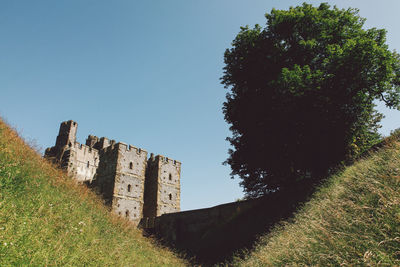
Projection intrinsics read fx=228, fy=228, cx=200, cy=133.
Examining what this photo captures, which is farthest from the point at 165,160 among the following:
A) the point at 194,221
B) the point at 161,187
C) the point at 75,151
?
the point at 194,221

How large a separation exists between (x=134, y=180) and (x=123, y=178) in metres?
1.92

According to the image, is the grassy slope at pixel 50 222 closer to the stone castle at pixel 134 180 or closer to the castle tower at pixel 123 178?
the stone castle at pixel 134 180

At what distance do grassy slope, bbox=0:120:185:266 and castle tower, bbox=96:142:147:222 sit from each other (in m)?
22.9

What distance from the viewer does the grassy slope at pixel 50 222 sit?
4367 millimetres

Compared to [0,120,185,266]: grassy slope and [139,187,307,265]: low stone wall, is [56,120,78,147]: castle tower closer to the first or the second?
[139,187,307,265]: low stone wall

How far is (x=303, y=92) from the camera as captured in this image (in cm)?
1251

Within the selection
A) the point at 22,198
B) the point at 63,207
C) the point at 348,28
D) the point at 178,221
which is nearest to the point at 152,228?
the point at 178,221

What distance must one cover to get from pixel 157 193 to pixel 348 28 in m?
30.8

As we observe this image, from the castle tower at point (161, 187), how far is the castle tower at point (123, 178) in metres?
1.93

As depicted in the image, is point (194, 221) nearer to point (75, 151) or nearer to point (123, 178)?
point (123, 178)

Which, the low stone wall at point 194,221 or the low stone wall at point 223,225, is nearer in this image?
the low stone wall at point 223,225

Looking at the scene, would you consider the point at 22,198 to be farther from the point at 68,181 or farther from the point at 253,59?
the point at 253,59

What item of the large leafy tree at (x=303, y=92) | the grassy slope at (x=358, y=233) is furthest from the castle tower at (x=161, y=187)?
the grassy slope at (x=358, y=233)

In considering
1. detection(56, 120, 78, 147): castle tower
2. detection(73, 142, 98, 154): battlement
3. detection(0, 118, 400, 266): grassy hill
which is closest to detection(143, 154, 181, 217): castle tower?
detection(73, 142, 98, 154): battlement
